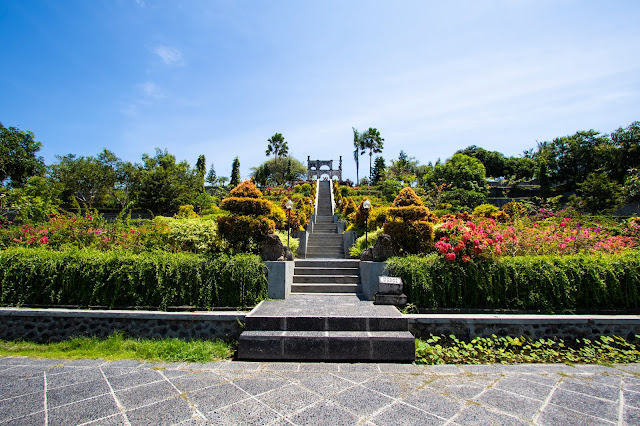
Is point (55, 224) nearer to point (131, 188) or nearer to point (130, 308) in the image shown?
point (130, 308)

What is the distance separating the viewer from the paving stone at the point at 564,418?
2525 mm

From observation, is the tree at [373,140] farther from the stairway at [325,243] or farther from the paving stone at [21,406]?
the paving stone at [21,406]

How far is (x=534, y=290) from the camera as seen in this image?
502 centimetres

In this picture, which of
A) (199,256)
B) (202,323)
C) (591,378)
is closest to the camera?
(591,378)

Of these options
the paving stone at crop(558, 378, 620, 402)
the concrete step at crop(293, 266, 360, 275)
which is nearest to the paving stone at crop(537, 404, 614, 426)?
the paving stone at crop(558, 378, 620, 402)

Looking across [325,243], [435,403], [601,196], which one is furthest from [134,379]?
[601,196]

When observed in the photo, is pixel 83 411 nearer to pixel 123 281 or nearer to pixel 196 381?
pixel 196 381

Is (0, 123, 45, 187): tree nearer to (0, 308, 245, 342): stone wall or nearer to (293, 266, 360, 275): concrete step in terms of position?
(0, 308, 245, 342): stone wall

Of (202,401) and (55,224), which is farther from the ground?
(55,224)

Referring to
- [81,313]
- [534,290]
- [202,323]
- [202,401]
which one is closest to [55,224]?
[81,313]

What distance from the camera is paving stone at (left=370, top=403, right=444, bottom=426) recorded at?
2.51 metres

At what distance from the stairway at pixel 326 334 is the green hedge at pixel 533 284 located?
87 centimetres

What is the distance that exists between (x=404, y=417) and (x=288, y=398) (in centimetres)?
107

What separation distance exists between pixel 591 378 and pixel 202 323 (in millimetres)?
5003
